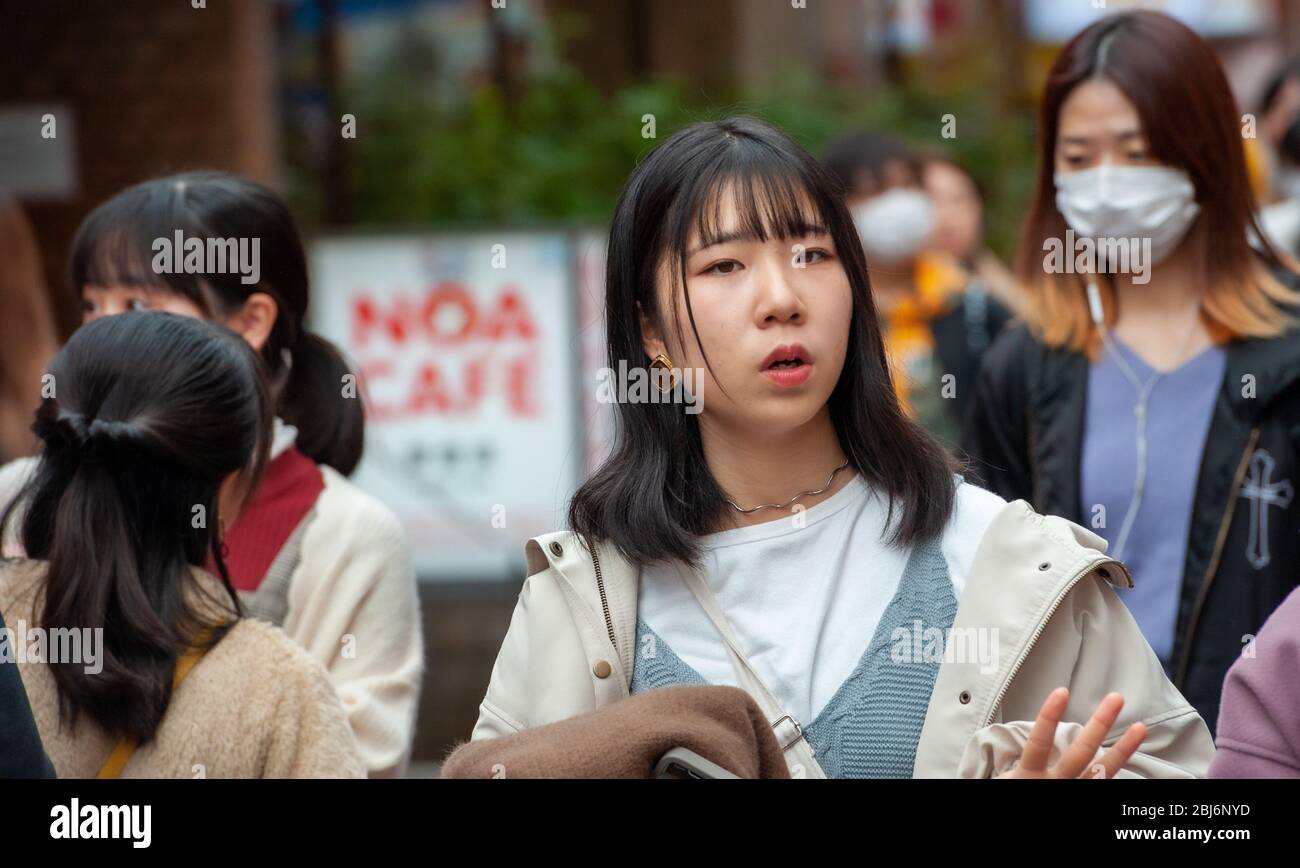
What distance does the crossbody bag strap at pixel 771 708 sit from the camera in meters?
2.32

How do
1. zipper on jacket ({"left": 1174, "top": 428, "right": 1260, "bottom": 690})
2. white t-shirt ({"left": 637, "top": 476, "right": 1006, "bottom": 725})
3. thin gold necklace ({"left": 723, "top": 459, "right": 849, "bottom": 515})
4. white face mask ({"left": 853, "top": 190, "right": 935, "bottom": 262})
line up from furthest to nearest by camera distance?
white face mask ({"left": 853, "top": 190, "right": 935, "bottom": 262}) < zipper on jacket ({"left": 1174, "top": 428, "right": 1260, "bottom": 690}) < thin gold necklace ({"left": 723, "top": 459, "right": 849, "bottom": 515}) < white t-shirt ({"left": 637, "top": 476, "right": 1006, "bottom": 725})

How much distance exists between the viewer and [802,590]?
2.48 metres

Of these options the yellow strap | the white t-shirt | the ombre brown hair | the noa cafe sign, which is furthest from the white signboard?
the white t-shirt

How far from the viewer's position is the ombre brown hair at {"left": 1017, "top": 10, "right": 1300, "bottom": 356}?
357cm

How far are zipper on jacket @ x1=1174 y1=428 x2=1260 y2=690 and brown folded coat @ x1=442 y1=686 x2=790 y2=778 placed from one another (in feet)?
4.76

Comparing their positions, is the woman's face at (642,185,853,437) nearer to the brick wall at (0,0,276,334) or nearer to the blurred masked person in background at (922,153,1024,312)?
the blurred masked person in background at (922,153,1024,312)

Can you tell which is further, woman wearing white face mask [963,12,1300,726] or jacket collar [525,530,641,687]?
woman wearing white face mask [963,12,1300,726]

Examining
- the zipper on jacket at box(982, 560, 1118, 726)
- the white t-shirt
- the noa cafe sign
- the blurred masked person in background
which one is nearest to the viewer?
the zipper on jacket at box(982, 560, 1118, 726)

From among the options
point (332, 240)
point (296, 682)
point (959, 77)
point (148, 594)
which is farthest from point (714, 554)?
point (959, 77)

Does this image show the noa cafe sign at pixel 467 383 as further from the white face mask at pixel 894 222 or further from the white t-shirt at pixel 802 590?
the white t-shirt at pixel 802 590

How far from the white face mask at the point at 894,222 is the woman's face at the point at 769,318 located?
11.9ft

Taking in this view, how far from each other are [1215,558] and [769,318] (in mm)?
1436

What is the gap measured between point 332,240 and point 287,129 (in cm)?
172

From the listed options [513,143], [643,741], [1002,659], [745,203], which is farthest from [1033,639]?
[513,143]
